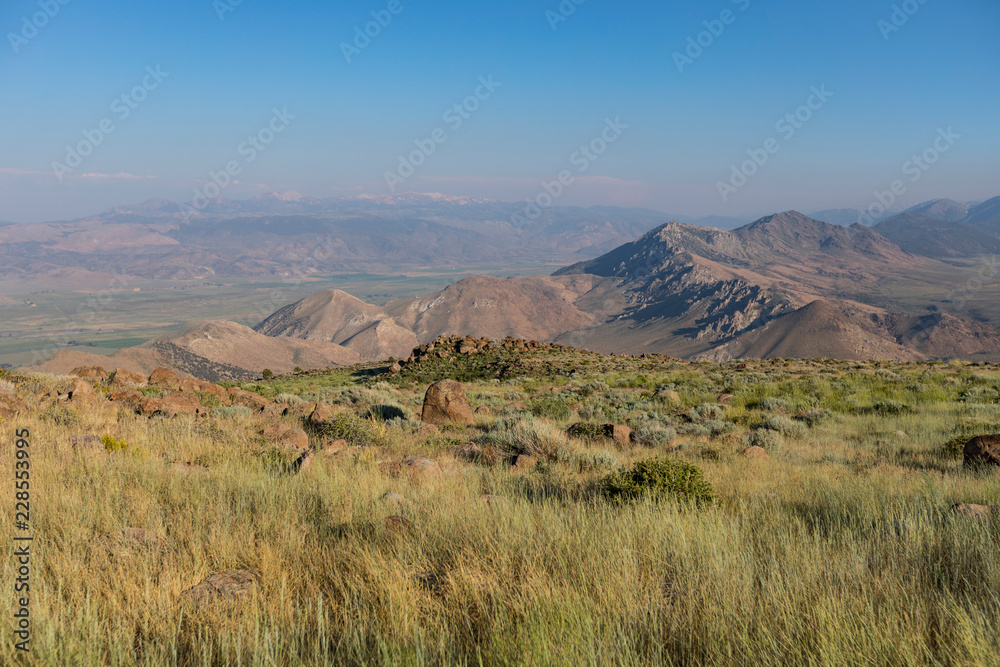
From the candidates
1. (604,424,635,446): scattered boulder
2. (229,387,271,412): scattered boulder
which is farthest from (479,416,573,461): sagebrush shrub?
(229,387,271,412): scattered boulder

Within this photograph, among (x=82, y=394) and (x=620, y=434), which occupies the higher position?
(x=82, y=394)

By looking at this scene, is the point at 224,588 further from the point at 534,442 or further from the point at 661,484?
the point at 534,442

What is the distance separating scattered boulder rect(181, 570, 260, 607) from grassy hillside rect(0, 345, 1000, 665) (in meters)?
0.08

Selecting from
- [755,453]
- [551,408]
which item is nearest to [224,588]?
[755,453]

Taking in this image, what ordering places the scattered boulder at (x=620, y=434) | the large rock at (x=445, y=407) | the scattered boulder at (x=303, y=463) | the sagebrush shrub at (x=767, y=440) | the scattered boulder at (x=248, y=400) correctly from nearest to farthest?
the scattered boulder at (x=303, y=463) → the sagebrush shrub at (x=767, y=440) → the scattered boulder at (x=620, y=434) → the large rock at (x=445, y=407) → the scattered boulder at (x=248, y=400)

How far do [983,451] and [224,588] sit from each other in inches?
373

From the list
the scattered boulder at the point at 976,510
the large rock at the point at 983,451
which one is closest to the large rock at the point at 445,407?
the large rock at the point at 983,451

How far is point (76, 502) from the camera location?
4219 millimetres

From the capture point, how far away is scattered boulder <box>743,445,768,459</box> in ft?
27.2

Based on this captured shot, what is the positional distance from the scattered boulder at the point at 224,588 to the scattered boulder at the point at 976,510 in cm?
537

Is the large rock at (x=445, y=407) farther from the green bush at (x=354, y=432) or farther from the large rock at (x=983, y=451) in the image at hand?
the large rock at (x=983, y=451)

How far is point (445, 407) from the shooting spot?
13078mm

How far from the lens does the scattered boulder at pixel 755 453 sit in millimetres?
8297

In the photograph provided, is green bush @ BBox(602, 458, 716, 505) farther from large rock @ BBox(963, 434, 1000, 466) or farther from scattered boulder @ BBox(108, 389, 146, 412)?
scattered boulder @ BBox(108, 389, 146, 412)
